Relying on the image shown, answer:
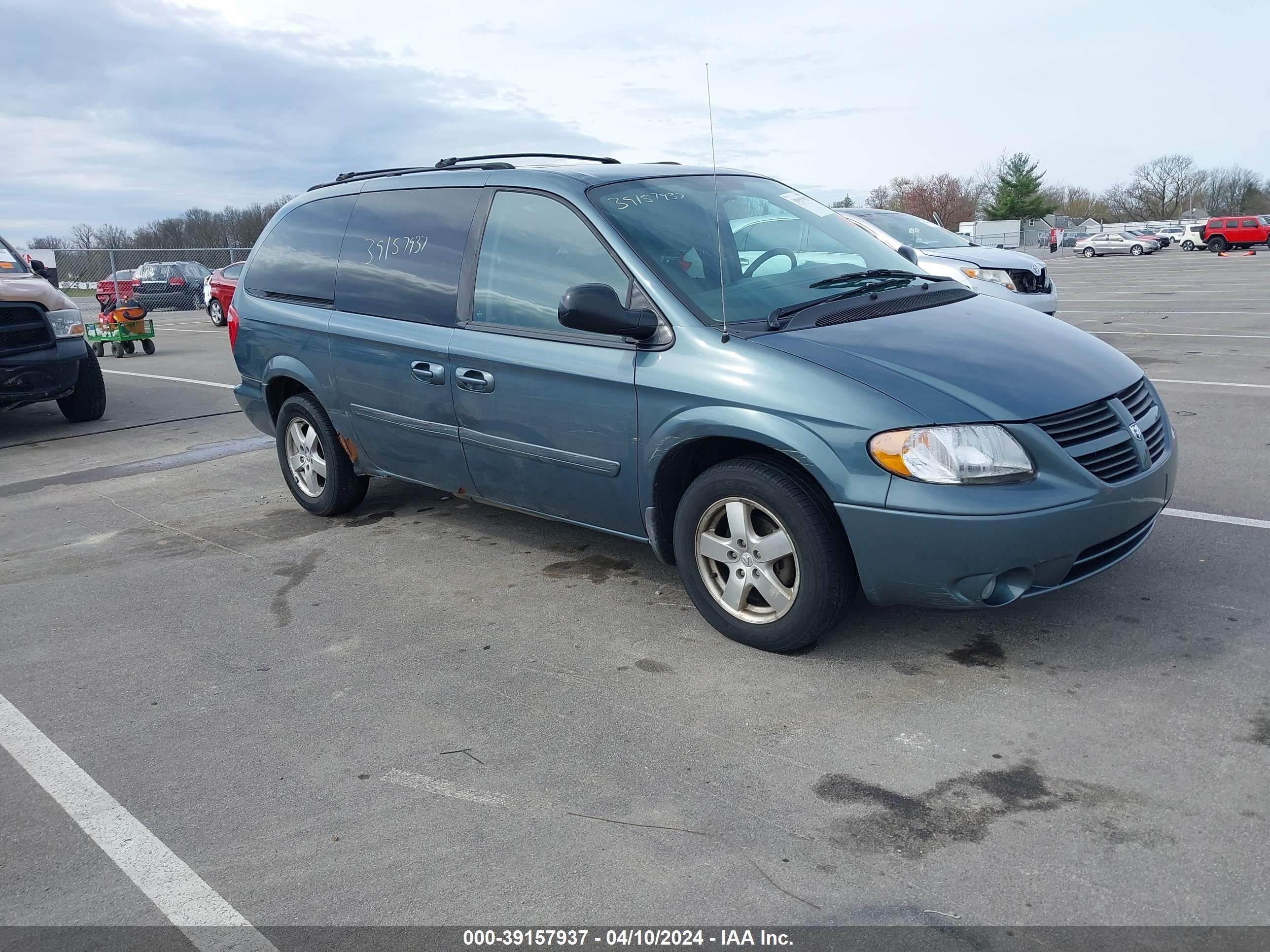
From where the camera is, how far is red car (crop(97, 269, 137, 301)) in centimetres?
2684

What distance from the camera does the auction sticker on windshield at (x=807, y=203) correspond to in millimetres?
5340

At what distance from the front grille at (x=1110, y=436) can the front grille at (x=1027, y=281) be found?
26.8 feet

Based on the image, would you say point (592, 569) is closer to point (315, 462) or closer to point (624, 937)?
point (315, 462)

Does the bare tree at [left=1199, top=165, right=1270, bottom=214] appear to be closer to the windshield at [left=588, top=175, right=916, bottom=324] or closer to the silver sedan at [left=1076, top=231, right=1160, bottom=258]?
the silver sedan at [left=1076, top=231, right=1160, bottom=258]

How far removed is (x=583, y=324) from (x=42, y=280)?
832 cm

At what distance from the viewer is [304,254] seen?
6016 mm

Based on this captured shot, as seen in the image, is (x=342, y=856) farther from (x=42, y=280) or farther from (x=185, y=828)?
(x=42, y=280)

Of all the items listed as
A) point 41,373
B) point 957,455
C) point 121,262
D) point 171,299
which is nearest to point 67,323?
point 41,373

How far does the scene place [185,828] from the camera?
313 cm

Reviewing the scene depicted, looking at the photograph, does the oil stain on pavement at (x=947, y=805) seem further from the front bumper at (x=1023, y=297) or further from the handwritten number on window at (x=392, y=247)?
the front bumper at (x=1023, y=297)

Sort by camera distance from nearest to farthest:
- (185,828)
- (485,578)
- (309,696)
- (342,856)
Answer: (342,856)
(185,828)
(309,696)
(485,578)

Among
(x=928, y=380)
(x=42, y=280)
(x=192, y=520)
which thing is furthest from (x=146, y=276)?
(x=928, y=380)

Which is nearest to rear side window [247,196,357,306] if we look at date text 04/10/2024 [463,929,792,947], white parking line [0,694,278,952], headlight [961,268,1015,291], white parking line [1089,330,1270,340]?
white parking line [0,694,278,952]

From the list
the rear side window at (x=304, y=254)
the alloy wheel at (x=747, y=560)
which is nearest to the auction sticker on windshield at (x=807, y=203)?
the alloy wheel at (x=747, y=560)
